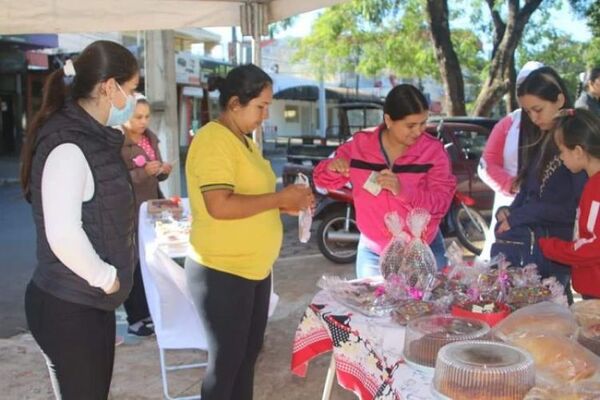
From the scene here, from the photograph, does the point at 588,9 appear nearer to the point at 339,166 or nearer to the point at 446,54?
the point at 446,54

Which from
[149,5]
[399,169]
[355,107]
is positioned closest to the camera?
[399,169]

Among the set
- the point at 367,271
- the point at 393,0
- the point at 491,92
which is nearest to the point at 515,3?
Result: the point at 491,92

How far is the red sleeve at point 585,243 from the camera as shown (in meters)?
2.18

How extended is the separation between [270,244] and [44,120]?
3.09 feet

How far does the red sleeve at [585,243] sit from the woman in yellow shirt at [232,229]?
941 millimetres

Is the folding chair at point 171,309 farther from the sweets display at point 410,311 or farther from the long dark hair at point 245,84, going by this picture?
the sweets display at point 410,311

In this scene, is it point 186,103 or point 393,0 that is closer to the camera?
point 393,0

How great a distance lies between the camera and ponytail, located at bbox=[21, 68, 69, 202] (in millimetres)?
1807

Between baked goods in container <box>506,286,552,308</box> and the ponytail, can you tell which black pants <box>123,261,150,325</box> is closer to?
the ponytail

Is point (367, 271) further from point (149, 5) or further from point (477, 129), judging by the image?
point (477, 129)

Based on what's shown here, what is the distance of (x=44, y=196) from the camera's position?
67.5 inches

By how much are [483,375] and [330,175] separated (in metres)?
1.50

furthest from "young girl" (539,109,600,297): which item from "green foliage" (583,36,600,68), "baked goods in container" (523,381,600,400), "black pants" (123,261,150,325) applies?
"green foliage" (583,36,600,68)

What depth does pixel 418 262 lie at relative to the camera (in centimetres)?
224
